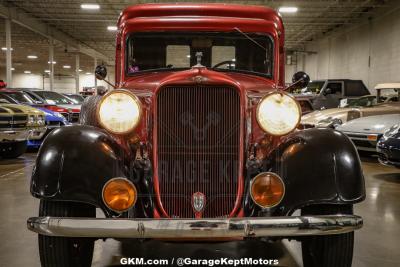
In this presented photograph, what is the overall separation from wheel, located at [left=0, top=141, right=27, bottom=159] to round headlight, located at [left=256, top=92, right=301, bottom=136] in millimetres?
7736

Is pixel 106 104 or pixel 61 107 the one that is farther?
pixel 61 107

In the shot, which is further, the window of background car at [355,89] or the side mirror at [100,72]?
the window of background car at [355,89]

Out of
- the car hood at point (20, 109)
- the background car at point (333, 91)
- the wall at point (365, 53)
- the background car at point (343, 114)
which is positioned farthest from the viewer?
the wall at point (365, 53)

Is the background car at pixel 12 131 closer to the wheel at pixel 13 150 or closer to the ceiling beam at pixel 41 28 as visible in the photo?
the wheel at pixel 13 150

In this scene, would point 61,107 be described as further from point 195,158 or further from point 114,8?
point 195,158

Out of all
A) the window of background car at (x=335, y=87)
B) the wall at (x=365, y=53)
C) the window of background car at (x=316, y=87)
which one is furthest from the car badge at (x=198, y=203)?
the wall at (x=365, y=53)

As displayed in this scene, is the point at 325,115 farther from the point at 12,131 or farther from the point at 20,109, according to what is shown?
the point at 12,131

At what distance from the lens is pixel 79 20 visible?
2056cm

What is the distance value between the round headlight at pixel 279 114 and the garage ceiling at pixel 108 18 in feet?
47.7

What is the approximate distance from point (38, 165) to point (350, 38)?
20.0 m

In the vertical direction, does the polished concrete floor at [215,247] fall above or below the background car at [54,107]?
below

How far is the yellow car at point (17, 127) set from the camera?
8586 mm

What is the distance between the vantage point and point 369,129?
862 centimetres

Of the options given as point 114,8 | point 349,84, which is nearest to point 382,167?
point 349,84
